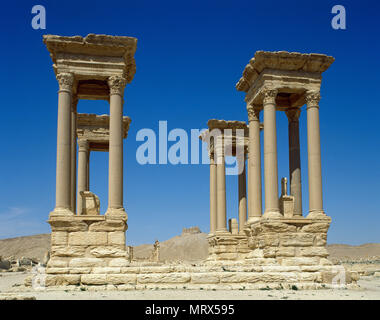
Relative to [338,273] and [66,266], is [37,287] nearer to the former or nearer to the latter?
[66,266]

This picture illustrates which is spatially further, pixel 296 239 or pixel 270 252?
pixel 296 239

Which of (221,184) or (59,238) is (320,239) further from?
(221,184)

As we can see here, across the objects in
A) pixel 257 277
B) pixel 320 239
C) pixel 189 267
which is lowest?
pixel 257 277

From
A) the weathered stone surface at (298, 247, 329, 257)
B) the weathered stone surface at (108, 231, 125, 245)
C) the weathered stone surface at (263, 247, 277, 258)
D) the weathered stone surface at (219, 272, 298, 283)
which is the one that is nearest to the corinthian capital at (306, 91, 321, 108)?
the weathered stone surface at (298, 247, 329, 257)

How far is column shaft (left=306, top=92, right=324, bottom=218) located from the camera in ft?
86.7

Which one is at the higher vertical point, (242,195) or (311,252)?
(242,195)

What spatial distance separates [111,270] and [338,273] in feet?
34.5

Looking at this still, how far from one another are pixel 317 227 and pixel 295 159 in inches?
206

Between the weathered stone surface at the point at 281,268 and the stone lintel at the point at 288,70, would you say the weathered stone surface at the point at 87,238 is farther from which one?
the stone lintel at the point at 288,70

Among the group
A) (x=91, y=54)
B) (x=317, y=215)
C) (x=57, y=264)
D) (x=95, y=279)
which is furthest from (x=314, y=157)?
(x=57, y=264)

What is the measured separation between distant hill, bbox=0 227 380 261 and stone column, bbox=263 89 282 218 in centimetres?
6090

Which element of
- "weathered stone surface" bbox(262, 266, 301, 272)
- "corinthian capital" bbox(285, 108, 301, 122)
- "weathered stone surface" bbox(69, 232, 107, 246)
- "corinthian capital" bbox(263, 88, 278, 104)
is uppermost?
"corinthian capital" bbox(263, 88, 278, 104)

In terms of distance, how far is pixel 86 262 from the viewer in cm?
2194

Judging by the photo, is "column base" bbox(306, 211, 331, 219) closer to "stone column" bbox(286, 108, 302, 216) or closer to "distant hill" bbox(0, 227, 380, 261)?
"stone column" bbox(286, 108, 302, 216)
